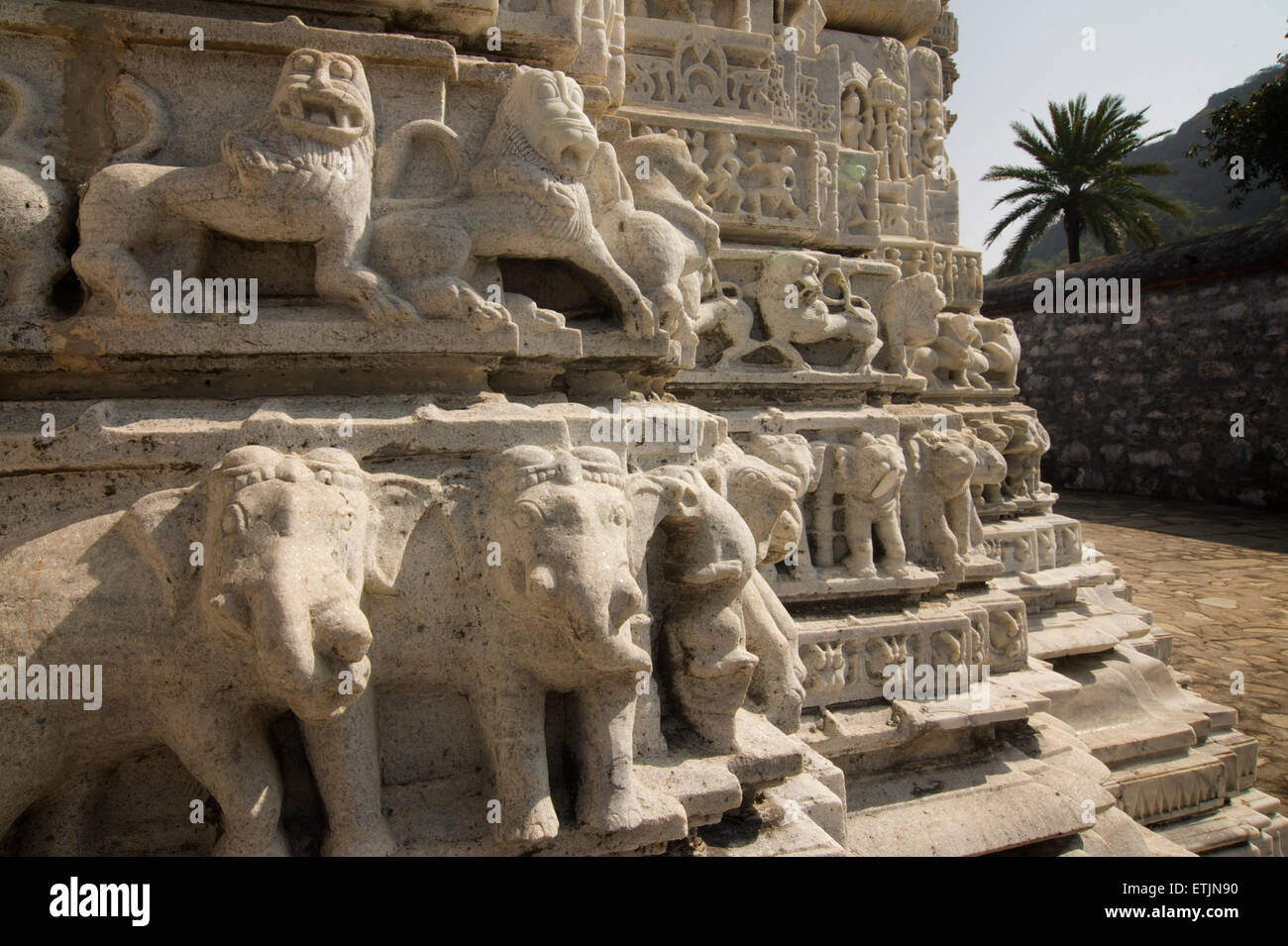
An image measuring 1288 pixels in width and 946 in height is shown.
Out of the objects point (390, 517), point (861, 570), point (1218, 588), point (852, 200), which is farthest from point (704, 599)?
point (1218, 588)

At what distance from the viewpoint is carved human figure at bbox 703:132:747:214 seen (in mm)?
3881

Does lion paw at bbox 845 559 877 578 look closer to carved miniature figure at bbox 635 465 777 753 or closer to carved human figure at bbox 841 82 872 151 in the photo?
carved miniature figure at bbox 635 465 777 753

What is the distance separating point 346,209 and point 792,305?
7.95 feet

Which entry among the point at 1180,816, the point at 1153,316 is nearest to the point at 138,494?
the point at 1180,816

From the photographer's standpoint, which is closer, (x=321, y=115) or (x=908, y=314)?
(x=321, y=115)

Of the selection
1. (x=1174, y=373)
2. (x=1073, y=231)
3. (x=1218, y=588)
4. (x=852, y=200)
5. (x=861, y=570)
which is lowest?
(x=1218, y=588)

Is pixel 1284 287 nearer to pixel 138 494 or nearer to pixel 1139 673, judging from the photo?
pixel 1139 673

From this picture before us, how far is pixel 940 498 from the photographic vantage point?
4.26 metres

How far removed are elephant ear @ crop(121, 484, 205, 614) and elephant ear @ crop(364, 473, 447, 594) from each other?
12.9 inches

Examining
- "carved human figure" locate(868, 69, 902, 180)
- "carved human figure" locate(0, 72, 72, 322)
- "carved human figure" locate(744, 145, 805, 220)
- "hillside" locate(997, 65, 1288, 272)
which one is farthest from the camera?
"hillside" locate(997, 65, 1288, 272)

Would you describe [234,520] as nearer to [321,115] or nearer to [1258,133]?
[321,115]

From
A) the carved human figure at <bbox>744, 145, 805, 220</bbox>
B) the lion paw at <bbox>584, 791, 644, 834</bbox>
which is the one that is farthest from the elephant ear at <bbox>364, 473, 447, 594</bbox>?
the carved human figure at <bbox>744, 145, 805, 220</bbox>
